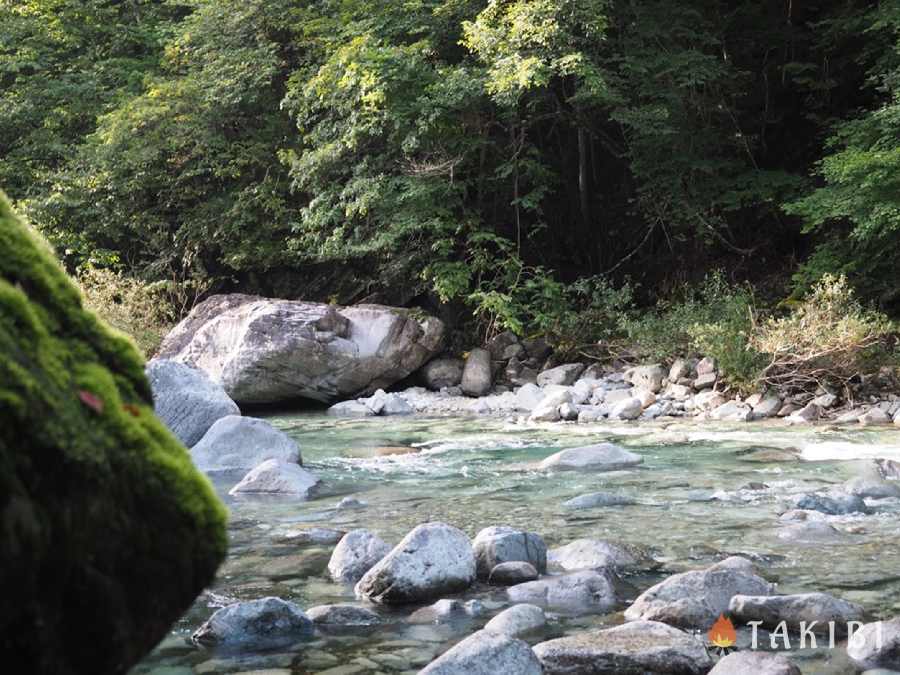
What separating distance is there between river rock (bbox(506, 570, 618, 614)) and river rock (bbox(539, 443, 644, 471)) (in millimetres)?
3714

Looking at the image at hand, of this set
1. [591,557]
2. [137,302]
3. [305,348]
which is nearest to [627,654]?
[591,557]

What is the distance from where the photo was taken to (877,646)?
365 centimetres

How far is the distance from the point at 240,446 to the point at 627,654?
6172mm

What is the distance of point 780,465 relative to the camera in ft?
27.5

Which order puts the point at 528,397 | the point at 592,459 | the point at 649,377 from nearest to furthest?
the point at 592,459 → the point at 649,377 → the point at 528,397

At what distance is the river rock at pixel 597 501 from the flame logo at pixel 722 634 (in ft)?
9.04

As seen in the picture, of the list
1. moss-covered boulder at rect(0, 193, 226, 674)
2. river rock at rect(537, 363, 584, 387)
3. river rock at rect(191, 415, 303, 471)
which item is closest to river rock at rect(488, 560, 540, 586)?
moss-covered boulder at rect(0, 193, 226, 674)

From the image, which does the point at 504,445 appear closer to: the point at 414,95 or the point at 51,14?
the point at 414,95

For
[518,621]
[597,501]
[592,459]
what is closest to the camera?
[518,621]

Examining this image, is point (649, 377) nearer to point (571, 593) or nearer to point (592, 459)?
point (592, 459)

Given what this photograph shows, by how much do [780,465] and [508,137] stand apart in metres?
10.3

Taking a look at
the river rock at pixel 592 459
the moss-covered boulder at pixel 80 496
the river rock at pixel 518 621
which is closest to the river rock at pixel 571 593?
the river rock at pixel 518 621

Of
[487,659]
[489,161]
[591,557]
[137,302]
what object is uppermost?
Result: [489,161]

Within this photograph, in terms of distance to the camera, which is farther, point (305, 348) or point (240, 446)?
point (305, 348)
